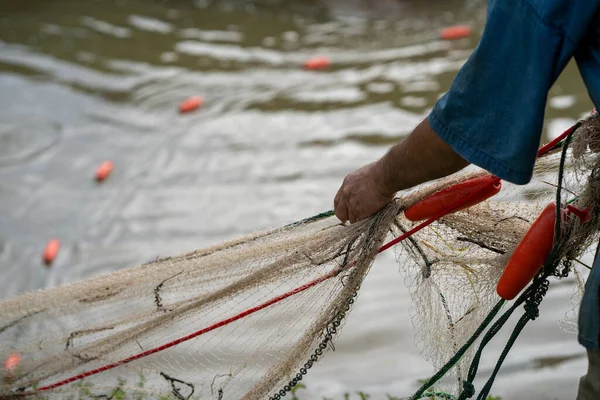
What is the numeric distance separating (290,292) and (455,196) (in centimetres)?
64

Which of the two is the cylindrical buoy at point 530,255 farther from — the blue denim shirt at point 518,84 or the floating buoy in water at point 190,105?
the floating buoy in water at point 190,105

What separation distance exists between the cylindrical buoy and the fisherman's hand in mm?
409

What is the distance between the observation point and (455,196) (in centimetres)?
224

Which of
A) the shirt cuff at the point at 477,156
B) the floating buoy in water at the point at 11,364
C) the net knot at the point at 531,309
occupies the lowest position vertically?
the floating buoy in water at the point at 11,364

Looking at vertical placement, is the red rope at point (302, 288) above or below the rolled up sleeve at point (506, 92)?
below

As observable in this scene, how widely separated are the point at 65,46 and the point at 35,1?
1804mm

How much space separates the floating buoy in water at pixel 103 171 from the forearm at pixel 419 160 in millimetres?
4075

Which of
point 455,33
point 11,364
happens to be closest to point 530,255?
point 11,364

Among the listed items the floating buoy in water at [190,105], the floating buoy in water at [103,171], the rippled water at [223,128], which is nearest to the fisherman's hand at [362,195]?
the rippled water at [223,128]

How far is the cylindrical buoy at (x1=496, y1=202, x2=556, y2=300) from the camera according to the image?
6.69 feet

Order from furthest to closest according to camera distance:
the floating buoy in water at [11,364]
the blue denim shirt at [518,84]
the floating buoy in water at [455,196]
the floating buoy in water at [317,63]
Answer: the floating buoy in water at [317,63], the floating buoy in water at [11,364], the floating buoy in water at [455,196], the blue denim shirt at [518,84]

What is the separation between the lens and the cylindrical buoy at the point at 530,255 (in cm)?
204

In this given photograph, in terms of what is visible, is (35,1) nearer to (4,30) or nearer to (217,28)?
(4,30)

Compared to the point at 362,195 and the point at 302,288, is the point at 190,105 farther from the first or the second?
the point at 362,195
